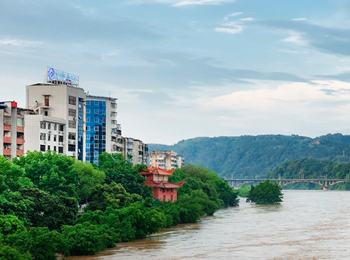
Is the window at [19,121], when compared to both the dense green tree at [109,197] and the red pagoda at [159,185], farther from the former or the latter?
the red pagoda at [159,185]

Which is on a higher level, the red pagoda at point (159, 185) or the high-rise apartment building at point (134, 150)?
the high-rise apartment building at point (134, 150)

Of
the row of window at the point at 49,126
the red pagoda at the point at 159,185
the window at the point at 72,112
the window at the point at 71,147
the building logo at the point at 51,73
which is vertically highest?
the building logo at the point at 51,73

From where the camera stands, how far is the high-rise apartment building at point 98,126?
363 feet

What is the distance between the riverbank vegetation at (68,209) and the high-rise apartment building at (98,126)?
19.5 m

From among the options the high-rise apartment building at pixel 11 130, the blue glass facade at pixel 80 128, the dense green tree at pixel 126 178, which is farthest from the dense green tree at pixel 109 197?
the blue glass facade at pixel 80 128

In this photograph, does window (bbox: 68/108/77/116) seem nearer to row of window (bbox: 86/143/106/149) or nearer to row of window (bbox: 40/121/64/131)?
row of window (bbox: 40/121/64/131)

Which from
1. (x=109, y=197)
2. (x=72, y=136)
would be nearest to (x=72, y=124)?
(x=72, y=136)

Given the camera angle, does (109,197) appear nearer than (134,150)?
Yes

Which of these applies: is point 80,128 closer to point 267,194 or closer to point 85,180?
point 85,180

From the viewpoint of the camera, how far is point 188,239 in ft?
205

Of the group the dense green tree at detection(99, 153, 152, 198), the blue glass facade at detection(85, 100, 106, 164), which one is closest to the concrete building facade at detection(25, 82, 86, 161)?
the dense green tree at detection(99, 153, 152, 198)

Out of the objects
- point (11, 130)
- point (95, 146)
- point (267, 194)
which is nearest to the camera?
point (11, 130)

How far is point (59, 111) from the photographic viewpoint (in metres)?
87.7

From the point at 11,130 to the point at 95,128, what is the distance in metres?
34.9
